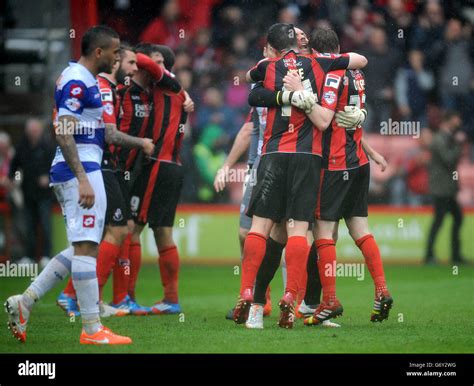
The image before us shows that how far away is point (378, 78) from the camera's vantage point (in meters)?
17.3

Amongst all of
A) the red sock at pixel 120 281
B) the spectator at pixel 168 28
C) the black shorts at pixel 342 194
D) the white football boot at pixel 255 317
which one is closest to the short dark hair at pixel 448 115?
the spectator at pixel 168 28

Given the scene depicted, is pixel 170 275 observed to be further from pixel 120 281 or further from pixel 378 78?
pixel 378 78

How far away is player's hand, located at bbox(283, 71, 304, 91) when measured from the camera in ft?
26.5

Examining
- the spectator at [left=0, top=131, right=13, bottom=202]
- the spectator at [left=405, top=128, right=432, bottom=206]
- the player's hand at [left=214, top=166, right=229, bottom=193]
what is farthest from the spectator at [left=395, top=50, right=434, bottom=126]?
the player's hand at [left=214, top=166, right=229, bottom=193]

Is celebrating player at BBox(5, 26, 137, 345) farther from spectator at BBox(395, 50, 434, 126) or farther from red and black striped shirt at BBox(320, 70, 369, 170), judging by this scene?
spectator at BBox(395, 50, 434, 126)

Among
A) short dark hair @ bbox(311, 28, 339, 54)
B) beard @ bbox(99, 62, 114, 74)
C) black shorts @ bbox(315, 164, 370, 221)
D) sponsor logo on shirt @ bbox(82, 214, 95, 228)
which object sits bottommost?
sponsor logo on shirt @ bbox(82, 214, 95, 228)

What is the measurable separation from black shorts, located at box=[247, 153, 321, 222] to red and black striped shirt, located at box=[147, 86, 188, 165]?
1.82 meters

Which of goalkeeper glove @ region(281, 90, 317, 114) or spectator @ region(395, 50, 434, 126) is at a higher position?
spectator @ region(395, 50, 434, 126)

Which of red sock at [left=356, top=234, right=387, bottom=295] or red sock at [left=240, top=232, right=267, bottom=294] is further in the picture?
red sock at [left=356, top=234, right=387, bottom=295]

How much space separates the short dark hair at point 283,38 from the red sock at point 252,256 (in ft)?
4.65

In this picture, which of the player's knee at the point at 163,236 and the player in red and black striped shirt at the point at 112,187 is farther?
the player's knee at the point at 163,236

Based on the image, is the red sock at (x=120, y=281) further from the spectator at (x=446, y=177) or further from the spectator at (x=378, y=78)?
the spectator at (x=378, y=78)

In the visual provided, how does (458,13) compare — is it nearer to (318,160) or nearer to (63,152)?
(318,160)

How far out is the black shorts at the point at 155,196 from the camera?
9.86m
